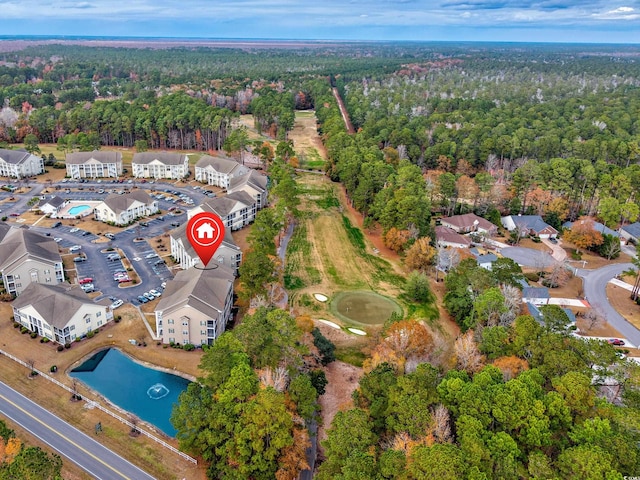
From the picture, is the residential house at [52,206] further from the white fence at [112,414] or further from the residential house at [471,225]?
the residential house at [471,225]

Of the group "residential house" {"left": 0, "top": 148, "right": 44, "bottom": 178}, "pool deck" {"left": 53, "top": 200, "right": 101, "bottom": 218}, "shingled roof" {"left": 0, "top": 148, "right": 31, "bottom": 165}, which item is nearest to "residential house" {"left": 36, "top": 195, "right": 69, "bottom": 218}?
"pool deck" {"left": 53, "top": 200, "right": 101, "bottom": 218}

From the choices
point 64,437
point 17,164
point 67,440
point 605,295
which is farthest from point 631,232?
point 17,164

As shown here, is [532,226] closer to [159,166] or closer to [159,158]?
[159,166]

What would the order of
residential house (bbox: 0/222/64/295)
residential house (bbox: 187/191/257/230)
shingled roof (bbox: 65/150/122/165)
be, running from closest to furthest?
residential house (bbox: 0/222/64/295) < residential house (bbox: 187/191/257/230) < shingled roof (bbox: 65/150/122/165)

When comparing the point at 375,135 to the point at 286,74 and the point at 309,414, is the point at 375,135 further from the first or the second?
the point at 286,74

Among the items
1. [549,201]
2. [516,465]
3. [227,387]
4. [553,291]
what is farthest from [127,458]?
[549,201]

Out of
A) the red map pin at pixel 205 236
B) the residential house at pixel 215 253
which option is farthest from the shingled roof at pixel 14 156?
the red map pin at pixel 205 236

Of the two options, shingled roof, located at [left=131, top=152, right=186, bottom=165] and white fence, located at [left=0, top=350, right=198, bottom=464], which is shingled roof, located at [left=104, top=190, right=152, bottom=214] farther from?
white fence, located at [left=0, top=350, right=198, bottom=464]
